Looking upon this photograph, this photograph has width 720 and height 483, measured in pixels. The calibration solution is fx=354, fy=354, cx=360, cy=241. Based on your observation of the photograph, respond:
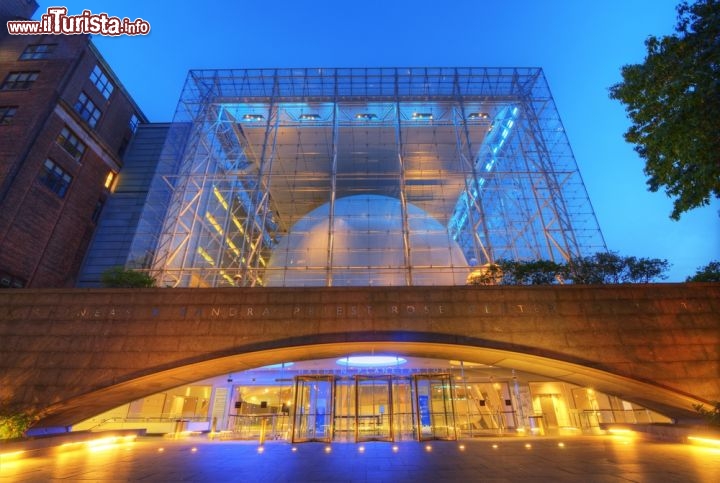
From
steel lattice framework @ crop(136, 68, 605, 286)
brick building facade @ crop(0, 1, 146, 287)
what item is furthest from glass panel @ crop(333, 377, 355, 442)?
brick building facade @ crop(0, 1, 146, 287)

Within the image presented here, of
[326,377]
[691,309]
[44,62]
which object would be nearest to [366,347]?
[326,377]

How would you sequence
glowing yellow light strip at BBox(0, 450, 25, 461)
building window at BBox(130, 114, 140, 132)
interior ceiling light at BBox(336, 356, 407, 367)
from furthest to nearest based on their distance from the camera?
building window at BBox(130, 114, 140, 132) → interior ceiling light at BBox(336, 356, 407, 367) → glowing yellow light strip at BBox(0, 450, 25, 461)

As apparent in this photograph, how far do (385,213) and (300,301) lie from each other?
12.3 meters

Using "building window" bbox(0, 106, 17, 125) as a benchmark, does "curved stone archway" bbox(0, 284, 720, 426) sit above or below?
below

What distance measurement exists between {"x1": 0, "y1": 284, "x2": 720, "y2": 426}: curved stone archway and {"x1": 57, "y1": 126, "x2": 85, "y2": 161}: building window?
14.1m

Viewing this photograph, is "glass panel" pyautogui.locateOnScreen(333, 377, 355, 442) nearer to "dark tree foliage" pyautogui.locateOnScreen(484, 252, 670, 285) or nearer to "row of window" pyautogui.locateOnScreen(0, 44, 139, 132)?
"dark tree foliage" pyautogui.locateOnScreen(484, 252, 670, 285)

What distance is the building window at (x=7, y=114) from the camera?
18.9m

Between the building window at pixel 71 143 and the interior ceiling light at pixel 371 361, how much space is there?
2074 cm

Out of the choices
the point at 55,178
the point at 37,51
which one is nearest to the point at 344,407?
the point at 55,178

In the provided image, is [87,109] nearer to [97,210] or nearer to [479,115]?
[97,210]

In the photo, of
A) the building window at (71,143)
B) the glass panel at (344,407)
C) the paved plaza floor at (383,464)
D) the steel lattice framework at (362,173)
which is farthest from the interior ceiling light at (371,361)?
the building window at (71,143)

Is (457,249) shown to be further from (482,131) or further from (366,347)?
(366,347)

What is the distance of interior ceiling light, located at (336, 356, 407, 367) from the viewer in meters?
14.2

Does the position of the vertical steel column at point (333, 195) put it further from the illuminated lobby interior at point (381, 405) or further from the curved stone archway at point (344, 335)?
the curved stone archway at point (344, 335)
